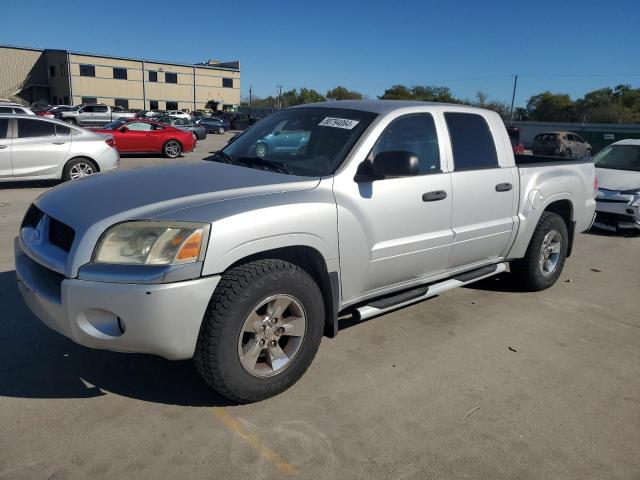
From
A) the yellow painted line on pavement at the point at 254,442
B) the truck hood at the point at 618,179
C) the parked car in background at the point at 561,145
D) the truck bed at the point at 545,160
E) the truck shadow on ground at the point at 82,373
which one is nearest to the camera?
the yellow painted line on pavement at the point at 254,442

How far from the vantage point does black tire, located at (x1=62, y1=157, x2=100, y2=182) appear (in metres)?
11.0

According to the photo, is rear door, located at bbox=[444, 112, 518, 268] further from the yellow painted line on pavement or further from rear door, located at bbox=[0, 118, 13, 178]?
rear door, located at bbox=[0, 118, 13, 178]

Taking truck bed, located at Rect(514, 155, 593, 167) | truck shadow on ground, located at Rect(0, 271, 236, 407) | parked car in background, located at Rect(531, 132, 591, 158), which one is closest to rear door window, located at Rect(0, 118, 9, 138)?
truck shadow on ground, located at Rect(0, 271, 236, 407)

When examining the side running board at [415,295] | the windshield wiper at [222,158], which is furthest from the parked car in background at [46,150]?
the side running board at [415,295]

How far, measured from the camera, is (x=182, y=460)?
2697 millimetres

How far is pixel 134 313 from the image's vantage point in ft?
8.87

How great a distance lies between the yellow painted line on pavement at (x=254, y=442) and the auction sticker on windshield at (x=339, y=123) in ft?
6.91

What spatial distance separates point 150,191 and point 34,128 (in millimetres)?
8998

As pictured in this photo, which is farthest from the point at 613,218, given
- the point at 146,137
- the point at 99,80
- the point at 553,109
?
the point at 99,80

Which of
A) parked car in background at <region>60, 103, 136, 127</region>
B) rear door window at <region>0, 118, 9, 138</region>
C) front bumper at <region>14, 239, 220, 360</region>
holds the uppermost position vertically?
parked car in background at <region>60, 103, 136, 127</region>

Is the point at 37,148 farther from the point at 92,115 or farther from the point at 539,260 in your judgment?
the point at 92,115

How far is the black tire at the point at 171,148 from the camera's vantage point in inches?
750

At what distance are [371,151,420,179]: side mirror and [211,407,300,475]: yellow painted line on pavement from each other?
177 cm

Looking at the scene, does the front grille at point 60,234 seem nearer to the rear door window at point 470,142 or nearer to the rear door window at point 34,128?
the rear door window at point 470,142
